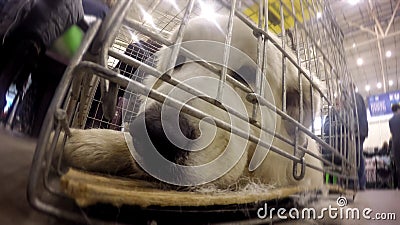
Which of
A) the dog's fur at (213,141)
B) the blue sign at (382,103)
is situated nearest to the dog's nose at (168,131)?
the dog's fur at (213,141)

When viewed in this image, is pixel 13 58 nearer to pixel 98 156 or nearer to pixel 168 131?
pixel 98 156

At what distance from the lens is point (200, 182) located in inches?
21.4

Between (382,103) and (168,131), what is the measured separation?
7.27m

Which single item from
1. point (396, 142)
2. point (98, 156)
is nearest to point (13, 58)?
point (98, 156)

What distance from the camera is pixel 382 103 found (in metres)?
6.11

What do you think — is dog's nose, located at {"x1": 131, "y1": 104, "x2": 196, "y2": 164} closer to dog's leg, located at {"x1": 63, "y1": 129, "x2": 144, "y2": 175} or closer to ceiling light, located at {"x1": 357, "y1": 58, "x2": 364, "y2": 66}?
dog's leg, located at {"x1": 63, "y1": 129, "x2": 144, "y2": 175}

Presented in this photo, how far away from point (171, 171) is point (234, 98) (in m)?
0.30

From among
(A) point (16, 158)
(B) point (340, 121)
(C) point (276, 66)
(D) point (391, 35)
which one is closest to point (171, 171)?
(A) point (16, 158)

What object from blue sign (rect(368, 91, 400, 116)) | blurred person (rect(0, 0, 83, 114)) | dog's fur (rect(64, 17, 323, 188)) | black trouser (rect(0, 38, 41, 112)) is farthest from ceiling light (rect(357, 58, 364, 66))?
black trouser (rect(0, 38, 41, 112))

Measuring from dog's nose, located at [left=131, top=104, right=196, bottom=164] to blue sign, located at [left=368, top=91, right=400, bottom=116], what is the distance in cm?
698

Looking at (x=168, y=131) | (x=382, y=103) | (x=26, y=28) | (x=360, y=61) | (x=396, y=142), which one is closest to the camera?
(x=168, y=131)

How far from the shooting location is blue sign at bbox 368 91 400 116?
5.94m

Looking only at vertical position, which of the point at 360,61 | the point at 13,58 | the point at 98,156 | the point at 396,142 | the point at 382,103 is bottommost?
the point at 98,156

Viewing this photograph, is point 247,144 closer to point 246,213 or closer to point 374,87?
point 246,213
